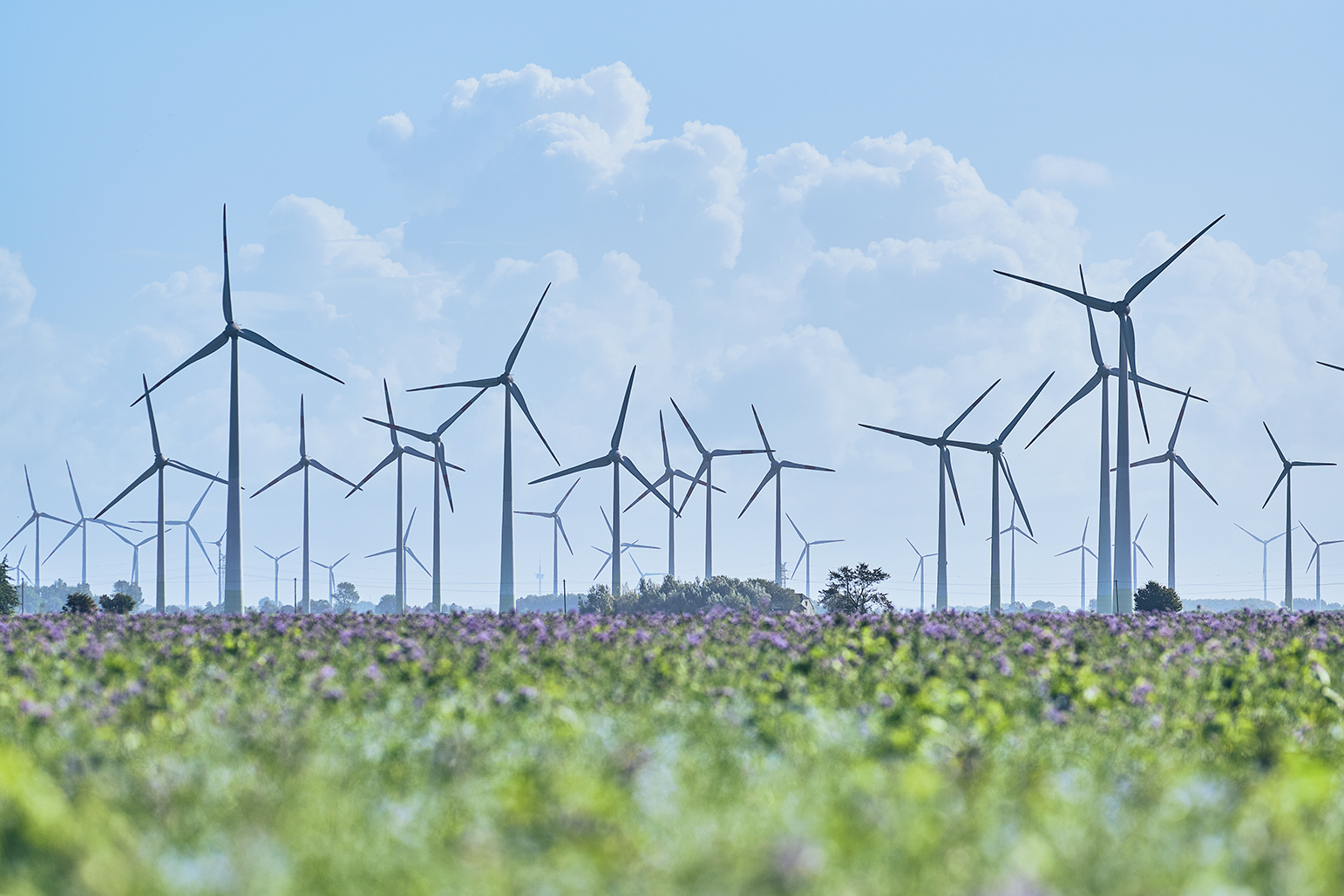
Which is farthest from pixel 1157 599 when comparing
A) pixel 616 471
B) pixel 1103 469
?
pixel 616 471

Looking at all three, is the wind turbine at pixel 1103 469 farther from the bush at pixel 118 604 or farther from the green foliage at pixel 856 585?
the bush at pixel 118 604

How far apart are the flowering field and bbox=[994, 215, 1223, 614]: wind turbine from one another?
3968 centimetres

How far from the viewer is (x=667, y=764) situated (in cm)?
1123

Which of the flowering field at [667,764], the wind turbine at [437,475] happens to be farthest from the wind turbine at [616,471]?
the flowering field at [667,764]

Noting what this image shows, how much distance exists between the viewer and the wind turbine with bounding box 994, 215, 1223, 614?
5997 cm

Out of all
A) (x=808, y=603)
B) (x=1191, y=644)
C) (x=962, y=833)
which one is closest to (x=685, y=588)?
(x=808, y=603)

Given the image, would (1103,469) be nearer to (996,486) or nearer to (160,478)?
(996,486)

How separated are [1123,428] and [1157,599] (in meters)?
8.96

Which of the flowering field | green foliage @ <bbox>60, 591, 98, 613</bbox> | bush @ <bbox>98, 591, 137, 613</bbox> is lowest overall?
bush @ <bbox>98, 591, 137, 613</bbox>

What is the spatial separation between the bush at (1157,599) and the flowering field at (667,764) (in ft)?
146

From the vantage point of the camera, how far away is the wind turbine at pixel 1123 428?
60.0m

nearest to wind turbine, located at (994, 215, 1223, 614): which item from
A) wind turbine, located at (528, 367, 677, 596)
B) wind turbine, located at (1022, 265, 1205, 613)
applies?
wind turbine, located at (1022, 265, 1205, 613)

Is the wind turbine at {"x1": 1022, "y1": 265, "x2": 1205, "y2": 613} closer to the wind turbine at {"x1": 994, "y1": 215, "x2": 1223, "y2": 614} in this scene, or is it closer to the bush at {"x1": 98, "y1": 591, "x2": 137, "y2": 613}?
the wind turbine at {"x1": 994, "y1": 215, "x2": 1223, "y2": 614}

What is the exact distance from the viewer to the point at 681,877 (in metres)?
7.10
